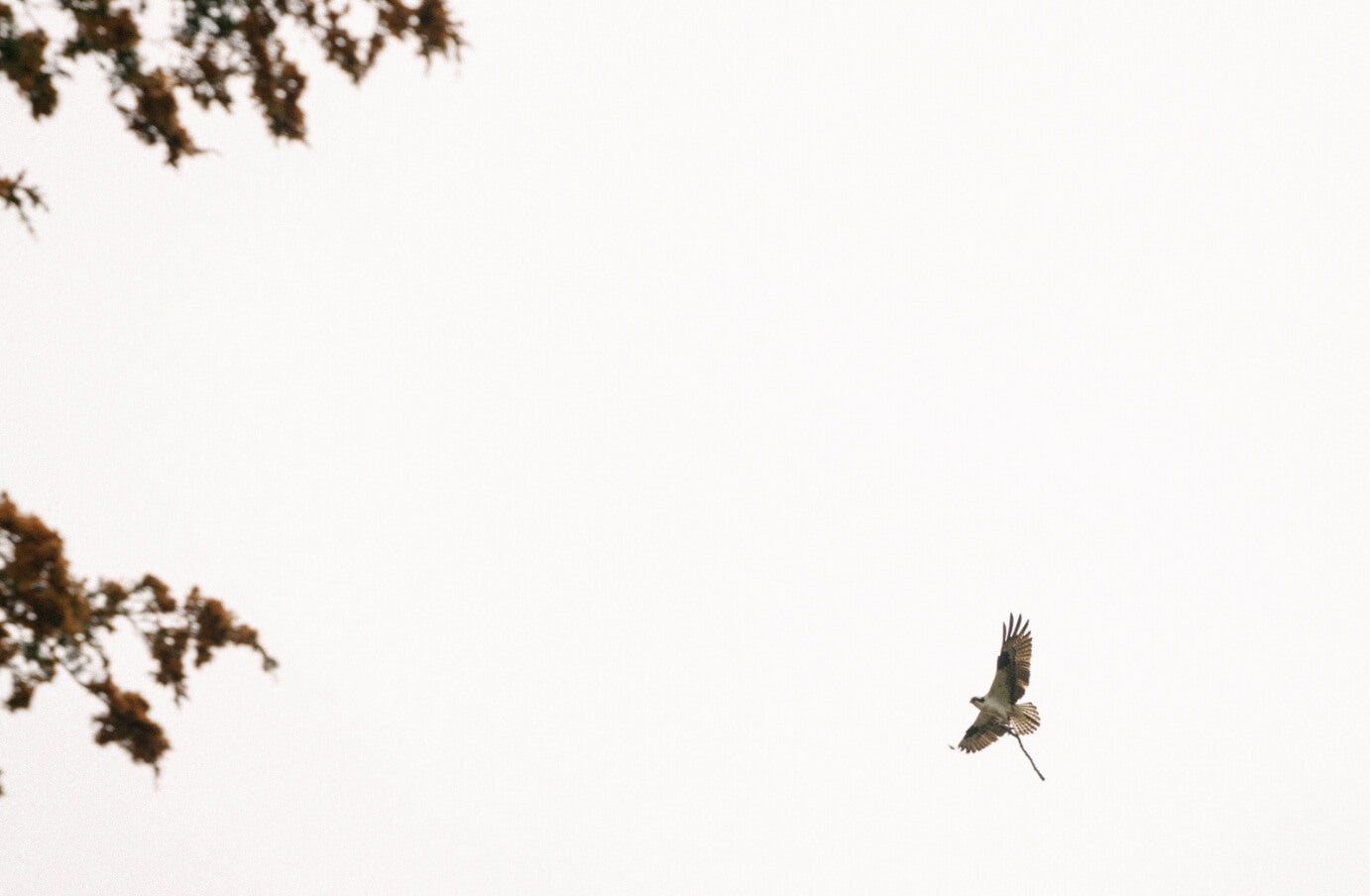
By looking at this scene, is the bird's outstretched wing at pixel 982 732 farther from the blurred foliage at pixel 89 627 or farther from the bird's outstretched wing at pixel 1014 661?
the blurred foliage at pixel 89 627

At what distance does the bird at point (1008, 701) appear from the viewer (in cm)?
2156

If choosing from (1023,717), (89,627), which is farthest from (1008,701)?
(89,627)

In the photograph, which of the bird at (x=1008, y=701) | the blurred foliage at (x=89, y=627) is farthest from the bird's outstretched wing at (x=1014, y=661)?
the blurred foliage at (x=89, y=627)

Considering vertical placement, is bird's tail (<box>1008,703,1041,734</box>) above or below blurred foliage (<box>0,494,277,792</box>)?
above

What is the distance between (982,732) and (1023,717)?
113 centimetres

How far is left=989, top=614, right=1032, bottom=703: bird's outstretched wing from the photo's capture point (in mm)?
21531

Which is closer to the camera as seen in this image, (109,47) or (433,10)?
(109,47)

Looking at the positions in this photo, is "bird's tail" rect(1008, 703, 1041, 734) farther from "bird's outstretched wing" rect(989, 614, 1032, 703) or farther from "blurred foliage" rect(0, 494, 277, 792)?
"blurred foliage" rect(0, 494, 277, 792)

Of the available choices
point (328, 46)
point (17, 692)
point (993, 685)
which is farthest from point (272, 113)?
point (993, 685)

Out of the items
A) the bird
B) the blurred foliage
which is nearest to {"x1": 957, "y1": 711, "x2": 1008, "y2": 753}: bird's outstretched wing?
the bird

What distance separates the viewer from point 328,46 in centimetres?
864

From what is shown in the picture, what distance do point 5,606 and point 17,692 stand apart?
764 millimetres

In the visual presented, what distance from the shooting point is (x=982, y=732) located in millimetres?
22969

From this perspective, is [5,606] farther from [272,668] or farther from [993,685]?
[993,685]
